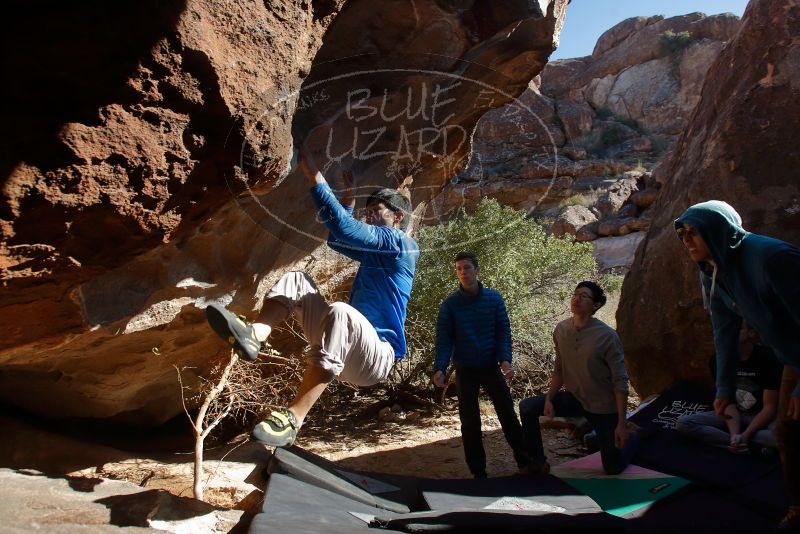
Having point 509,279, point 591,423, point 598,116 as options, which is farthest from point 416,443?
point 598,116

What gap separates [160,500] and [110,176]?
194 centimetres

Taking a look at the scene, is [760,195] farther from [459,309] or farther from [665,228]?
[459,309]

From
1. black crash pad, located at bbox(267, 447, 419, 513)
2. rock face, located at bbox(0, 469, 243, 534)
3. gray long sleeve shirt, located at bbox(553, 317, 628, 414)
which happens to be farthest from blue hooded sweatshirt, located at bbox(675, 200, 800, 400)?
rock face, located at bbox(0, 469, 243, 534)

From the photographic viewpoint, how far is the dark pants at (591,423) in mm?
4844

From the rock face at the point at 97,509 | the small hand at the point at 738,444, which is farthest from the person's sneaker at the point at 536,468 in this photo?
the rock face at the point at 97,509

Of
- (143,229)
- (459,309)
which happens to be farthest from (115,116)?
(459,309)

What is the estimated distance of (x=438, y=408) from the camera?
8.21 meters

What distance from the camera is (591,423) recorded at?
5.01m

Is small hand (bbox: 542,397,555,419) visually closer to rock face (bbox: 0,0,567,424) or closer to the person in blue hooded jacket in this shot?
the person in blue hooded jacket

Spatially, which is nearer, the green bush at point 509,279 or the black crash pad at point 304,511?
the black crash pad at point 304,511

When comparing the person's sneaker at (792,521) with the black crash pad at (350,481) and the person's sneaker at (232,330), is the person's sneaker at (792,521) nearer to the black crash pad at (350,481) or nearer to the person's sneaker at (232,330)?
the black crash pad at (350,481)

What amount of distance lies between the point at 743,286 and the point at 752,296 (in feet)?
0.24

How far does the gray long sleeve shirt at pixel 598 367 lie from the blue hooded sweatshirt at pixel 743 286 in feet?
4.28

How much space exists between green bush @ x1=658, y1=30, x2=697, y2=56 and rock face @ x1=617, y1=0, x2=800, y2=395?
91.6ft
